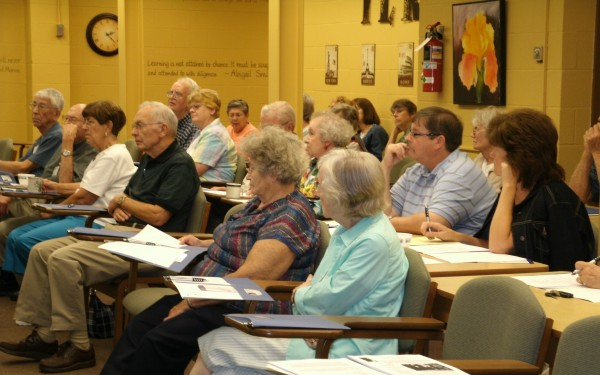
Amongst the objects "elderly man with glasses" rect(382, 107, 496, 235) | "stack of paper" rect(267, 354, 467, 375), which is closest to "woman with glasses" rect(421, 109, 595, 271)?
"elderly man with glasses" rect(382, 107, 496, 235)

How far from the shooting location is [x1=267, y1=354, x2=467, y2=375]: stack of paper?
2.14 metres

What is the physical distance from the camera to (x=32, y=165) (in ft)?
23.1

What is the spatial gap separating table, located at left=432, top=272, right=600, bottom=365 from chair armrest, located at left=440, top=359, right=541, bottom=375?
163 mm

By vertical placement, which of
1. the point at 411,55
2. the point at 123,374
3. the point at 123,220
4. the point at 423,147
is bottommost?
the point at 123,374

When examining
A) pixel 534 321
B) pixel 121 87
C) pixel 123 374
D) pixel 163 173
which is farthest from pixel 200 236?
pixel 121 87

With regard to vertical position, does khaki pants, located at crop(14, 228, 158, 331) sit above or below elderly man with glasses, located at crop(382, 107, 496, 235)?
below

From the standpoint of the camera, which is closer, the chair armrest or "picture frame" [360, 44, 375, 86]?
the chair armrest

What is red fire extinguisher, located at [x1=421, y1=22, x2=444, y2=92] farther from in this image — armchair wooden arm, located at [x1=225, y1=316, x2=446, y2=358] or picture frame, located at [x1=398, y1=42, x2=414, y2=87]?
armchair wooden arm, located at [x1=225, y1=316, x2=446, y2=358]

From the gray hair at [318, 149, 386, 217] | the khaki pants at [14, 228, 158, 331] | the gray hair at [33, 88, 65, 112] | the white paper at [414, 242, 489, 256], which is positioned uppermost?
the gray hair at [33, 88, 65, 112]

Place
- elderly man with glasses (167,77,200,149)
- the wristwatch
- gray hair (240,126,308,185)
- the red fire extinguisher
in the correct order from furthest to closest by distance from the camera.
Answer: elderly man with glasses (167,77,200,149)
the red fire extinguisher
the wristwatch
gray hair (240,126,308,185)

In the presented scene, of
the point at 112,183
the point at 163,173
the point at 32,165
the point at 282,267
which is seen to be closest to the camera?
the point at 282,267

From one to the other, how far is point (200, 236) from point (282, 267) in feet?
3.42

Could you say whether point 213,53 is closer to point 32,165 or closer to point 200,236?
point 32,165

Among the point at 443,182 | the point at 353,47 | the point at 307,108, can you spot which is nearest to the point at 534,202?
the point at 443,182
